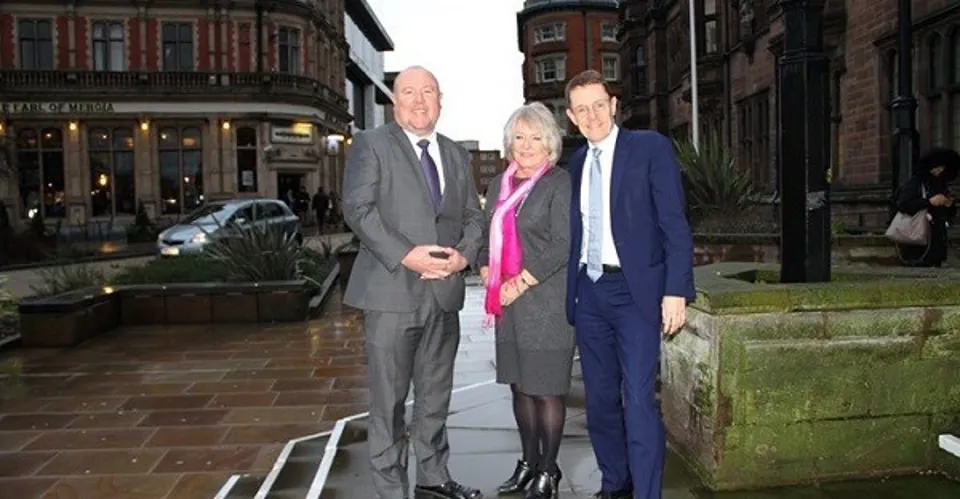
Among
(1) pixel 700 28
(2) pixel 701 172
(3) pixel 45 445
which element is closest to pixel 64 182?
(1) pixel 700 28

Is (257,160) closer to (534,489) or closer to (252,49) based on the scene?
(252,49)

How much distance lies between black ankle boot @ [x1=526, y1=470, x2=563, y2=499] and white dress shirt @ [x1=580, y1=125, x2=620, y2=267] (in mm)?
997

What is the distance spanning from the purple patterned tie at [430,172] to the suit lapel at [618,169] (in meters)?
0.84

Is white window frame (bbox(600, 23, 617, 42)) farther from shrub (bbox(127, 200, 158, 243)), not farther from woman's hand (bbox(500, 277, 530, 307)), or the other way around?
woman's hand (bbox(500, 277, 530, 307))

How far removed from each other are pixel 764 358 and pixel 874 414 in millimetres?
623

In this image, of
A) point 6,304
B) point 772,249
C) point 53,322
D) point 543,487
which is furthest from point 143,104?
point 543,487

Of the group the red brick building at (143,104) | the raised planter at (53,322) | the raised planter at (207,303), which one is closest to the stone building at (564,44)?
the red brick building at (143,104)

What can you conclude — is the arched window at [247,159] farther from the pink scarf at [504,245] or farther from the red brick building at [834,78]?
the pink scarf at [504,245]

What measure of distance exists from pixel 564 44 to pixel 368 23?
14704mm

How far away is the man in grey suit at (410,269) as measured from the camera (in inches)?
146

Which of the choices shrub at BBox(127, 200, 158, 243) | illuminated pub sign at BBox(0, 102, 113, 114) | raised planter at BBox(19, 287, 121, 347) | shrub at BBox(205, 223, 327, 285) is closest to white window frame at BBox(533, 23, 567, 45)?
illuminated pub sign at BBox(0, 102, 113, 114)

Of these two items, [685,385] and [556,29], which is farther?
[556,29]

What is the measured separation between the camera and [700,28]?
2294 cm

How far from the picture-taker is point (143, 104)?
36.3 meters
